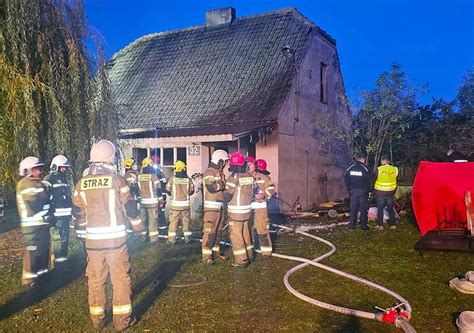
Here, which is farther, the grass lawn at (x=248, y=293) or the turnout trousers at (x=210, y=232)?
the turnout trousers at (x=210, y=232)

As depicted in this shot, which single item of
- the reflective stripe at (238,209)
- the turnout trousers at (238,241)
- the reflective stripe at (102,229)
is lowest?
the turnout trousers at (238,241)

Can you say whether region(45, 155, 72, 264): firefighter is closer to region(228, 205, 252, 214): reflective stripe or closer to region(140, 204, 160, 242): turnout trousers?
region(140, 204, 160, 242): turnout trousers

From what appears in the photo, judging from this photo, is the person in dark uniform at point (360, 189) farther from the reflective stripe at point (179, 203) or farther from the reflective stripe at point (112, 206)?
the reflective stripe at point (112, 206)

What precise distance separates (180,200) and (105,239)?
430cm

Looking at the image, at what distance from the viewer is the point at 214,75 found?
51.6ft

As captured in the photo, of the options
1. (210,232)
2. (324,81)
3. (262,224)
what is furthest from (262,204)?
(324,81)

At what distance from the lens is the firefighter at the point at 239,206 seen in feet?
23.0

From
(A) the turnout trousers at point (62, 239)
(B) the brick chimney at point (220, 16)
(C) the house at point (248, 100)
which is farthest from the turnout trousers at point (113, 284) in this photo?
(B) the brick chimney at point (220, 16)

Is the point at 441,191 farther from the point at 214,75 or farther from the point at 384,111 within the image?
the point at 214,75

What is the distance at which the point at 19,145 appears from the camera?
7527mm

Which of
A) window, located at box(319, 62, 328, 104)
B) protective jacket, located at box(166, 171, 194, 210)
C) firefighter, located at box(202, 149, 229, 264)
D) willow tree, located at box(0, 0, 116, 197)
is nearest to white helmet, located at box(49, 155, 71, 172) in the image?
willow tree, located at box(0, 0, 116, 197)

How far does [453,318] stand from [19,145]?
7.20 metres

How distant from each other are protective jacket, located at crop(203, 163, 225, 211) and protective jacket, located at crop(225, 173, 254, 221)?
28 cm

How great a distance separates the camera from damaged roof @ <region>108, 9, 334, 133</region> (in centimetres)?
1378
